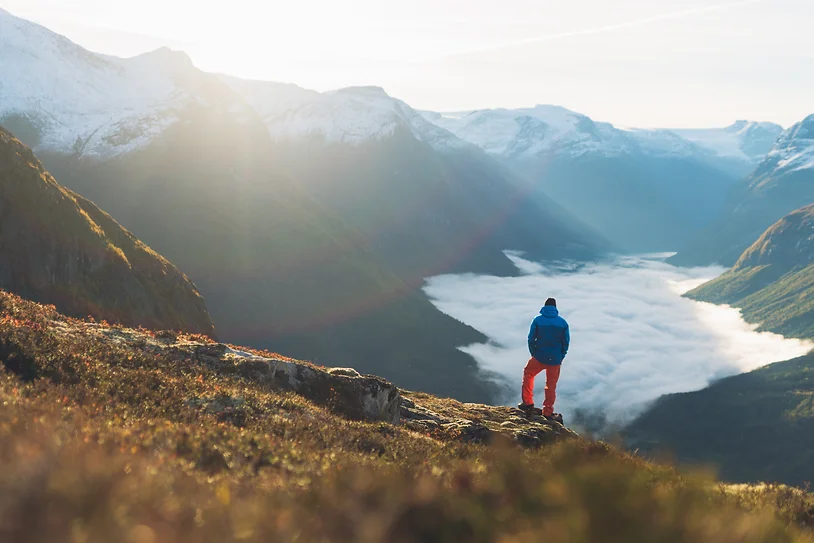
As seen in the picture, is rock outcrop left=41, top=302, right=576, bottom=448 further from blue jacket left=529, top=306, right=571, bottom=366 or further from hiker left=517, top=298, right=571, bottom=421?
blue jacket left=529, top=306, right=571, bottom=366

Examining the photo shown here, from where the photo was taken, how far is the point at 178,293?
68.9 m

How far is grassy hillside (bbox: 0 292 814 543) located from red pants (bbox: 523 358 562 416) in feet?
30.0

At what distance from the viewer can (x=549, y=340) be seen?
19484 mm

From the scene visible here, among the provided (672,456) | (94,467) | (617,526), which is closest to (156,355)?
(94,467)

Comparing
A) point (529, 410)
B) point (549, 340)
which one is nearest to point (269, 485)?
point (549, 340)

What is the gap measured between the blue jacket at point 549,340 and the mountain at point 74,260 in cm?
3691

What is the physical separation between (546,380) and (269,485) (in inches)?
619

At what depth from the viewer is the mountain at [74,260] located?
1844 inches

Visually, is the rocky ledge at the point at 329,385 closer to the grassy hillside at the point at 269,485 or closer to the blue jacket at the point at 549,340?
the blue jacket at the point at 549,340

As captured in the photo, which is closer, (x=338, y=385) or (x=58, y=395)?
(x=58, y=395)

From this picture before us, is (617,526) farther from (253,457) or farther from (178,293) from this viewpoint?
(178,293)

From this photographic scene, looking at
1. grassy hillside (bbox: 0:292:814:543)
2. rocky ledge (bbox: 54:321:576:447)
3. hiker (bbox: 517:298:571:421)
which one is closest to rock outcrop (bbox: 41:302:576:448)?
rocky ledge (bbox: 54:321:576:447)

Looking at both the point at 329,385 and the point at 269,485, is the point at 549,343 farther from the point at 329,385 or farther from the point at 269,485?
the point at 269,485

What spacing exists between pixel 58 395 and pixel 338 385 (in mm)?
9559
